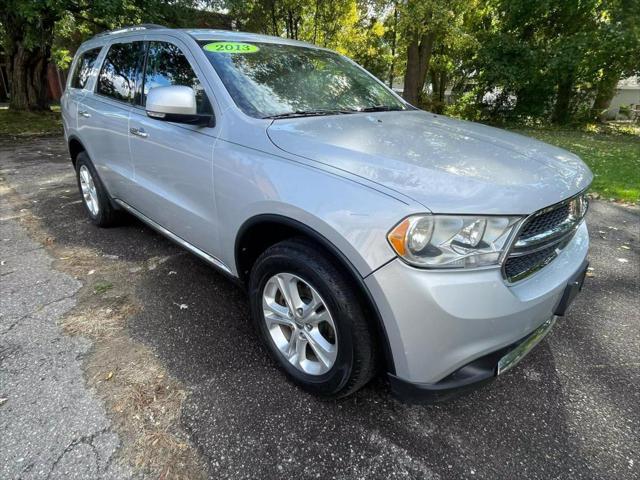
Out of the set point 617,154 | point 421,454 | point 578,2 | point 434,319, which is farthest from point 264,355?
point 578,2

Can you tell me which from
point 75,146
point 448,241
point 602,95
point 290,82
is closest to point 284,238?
point 448,241

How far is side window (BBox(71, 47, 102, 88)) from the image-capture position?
395cm

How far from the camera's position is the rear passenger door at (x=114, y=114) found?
3213 millimetres

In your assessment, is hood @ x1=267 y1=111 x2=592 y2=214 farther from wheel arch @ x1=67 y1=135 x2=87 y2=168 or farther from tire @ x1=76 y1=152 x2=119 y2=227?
wheel arch @ x1=67 y1=135 x2=87 y2=168

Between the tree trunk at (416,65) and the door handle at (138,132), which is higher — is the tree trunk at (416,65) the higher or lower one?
the higher one

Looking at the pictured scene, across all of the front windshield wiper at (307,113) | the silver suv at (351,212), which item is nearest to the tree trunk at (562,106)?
the silver suv at (351,212)

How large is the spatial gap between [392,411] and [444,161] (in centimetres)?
123

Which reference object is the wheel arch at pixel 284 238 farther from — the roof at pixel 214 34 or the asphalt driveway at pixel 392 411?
the roof at pixel 214 34

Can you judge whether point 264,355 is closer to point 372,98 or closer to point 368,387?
point 368,387

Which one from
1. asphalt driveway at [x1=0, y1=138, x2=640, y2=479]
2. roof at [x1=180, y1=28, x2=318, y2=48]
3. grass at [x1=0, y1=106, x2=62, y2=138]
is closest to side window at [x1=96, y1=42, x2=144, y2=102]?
roof at [x1=180, y1=28, x2=318, y2=48]

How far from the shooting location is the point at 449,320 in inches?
59.4

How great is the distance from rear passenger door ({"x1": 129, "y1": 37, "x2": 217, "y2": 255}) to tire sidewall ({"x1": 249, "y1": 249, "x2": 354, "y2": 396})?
1.65 ft

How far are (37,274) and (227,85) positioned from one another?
2305 millimetres

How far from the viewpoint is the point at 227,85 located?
2387 mm
